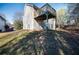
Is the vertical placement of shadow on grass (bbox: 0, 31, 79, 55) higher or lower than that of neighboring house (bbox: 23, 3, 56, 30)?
lower

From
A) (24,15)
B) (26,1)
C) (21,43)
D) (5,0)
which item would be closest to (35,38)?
(21,43)

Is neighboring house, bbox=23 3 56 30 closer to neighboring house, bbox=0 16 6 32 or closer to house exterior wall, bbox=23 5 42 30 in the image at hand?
A: house exterior wall, bbox=23 5 42 30

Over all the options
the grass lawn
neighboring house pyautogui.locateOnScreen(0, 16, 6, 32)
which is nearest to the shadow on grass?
the grass lawn

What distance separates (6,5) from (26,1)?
0.20 m

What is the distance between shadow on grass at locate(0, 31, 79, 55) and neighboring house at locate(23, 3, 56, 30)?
0.23ft

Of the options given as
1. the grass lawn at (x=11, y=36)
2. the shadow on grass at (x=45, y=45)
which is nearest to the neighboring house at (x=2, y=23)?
the grass lawn at (x=11, y=36)

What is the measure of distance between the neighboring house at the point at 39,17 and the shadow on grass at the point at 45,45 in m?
0.07

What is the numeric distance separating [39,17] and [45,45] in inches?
11.3

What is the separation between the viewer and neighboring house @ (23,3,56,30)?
4.92 ft

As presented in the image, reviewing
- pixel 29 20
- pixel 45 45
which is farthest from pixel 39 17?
pixel 45 45

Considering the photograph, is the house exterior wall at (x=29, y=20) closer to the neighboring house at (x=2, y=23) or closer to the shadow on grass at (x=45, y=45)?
the shadow on grass at (x=45, y=45)

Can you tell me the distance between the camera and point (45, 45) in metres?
1.47

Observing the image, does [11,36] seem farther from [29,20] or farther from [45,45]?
[45,45]

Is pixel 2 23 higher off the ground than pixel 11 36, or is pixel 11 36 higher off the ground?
pixel 2 23
